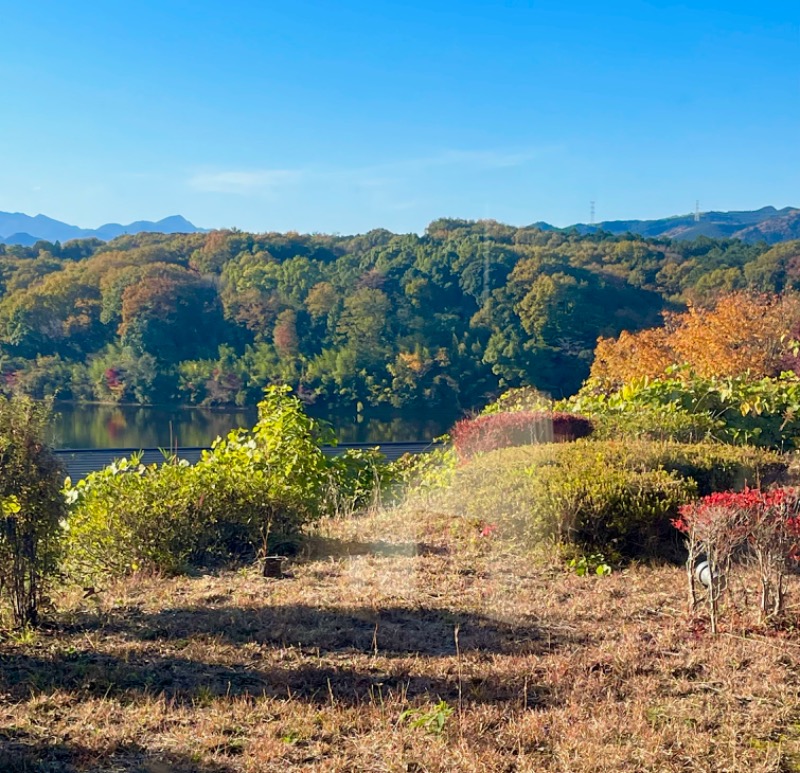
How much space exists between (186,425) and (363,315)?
36.8ft

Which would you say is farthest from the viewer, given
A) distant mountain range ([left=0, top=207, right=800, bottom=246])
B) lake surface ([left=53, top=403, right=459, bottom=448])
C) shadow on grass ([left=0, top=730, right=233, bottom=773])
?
distant mountain range ([left=0, top=207, right=800, bottom=246])

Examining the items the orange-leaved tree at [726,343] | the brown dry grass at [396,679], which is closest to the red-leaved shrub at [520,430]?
the brown dry grass at [396,679]

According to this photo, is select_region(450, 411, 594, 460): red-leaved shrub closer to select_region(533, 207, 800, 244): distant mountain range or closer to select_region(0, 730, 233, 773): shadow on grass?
select_region(0, 730, 233, 773): shadow on grass

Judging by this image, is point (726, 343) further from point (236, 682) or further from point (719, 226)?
point (719, 226)

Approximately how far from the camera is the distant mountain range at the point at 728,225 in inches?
2810

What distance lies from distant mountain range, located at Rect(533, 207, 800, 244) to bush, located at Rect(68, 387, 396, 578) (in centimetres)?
6247

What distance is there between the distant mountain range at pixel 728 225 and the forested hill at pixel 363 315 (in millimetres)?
22772

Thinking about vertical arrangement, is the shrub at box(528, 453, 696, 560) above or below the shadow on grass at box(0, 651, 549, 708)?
above

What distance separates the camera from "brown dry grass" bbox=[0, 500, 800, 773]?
273 cm

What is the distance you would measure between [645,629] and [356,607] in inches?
55.4

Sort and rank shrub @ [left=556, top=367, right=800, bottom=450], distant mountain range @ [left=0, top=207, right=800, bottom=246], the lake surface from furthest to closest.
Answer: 1. distant mountain range @ [left=0, top=207, right=800, bottom=246]
2. the lake surface
3. shrub @ [left=556, top=367, right=800, bottom=450]

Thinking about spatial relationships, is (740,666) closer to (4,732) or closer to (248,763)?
(248,763)

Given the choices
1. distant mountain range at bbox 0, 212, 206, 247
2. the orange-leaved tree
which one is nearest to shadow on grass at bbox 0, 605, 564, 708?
the orange-leaved tree

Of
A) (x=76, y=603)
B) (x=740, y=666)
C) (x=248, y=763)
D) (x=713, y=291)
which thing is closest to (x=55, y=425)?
(x=76, y=603)
